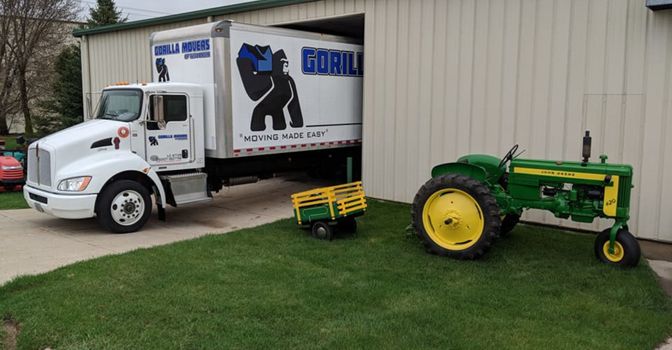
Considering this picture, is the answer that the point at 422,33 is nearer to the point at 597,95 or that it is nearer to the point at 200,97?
the point at 597,95

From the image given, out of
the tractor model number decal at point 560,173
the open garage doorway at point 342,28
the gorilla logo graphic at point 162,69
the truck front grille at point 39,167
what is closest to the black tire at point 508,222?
the tractor model number decal at point 560,173

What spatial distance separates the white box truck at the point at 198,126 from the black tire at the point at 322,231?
2.55 meters

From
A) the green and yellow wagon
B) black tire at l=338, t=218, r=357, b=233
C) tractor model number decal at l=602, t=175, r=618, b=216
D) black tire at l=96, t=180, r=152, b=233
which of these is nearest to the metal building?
tractor model number decal at l=602, t=175, r=618, b=216

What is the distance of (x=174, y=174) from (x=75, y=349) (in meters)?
5.49

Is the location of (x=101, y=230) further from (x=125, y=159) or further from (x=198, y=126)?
(x=198, y=126)

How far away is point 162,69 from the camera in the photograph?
36.1 feet

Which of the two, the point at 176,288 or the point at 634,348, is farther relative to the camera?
the point at 176,288

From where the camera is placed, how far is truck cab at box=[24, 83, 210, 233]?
866 centimetres

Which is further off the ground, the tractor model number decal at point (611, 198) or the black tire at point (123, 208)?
the tractor model number decal at point (611, 198)

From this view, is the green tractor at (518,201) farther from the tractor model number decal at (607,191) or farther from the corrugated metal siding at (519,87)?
the corrugated metal siding at (519,87)

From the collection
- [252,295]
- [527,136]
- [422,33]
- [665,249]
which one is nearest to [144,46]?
[422,33]

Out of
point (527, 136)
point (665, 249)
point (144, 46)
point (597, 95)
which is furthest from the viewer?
point (144, 46)

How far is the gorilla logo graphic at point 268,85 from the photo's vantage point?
10.2 metres

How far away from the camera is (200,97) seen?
32.7ft
